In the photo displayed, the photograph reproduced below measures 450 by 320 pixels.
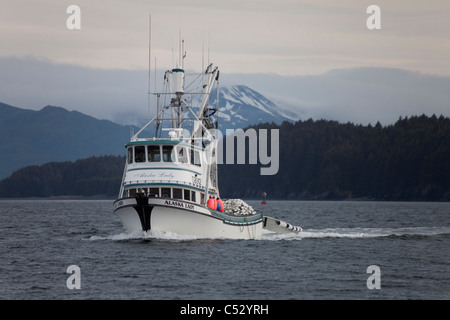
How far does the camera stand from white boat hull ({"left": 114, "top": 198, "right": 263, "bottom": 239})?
162 ft

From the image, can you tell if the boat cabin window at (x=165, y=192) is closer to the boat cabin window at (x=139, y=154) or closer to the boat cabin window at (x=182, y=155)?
the boat cabin window at (x=182, y=155)

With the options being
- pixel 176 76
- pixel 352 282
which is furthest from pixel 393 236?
pixel 352 282

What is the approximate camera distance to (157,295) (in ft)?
109

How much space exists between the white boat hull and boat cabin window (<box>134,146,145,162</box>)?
3.80 meters

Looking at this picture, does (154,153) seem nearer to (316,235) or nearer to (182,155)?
(182,155)

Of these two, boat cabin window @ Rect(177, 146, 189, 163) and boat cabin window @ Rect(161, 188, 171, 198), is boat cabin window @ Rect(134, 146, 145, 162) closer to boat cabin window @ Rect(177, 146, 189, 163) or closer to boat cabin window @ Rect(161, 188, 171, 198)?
boat cabin window @ Rect(177, 146, 189, 163)

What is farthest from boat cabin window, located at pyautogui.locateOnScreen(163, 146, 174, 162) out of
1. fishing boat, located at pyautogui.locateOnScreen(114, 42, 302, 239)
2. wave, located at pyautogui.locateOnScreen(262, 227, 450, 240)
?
wave, located at pyautogui.locateOnScreen(262, 227, 450, 240)

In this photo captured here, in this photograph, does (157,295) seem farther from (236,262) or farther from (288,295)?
(236,262)

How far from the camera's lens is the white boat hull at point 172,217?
162 feet

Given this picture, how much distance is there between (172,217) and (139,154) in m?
6.25

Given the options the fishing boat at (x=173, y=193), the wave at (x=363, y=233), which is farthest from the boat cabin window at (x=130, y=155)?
the wave at (x=363, y=233)
